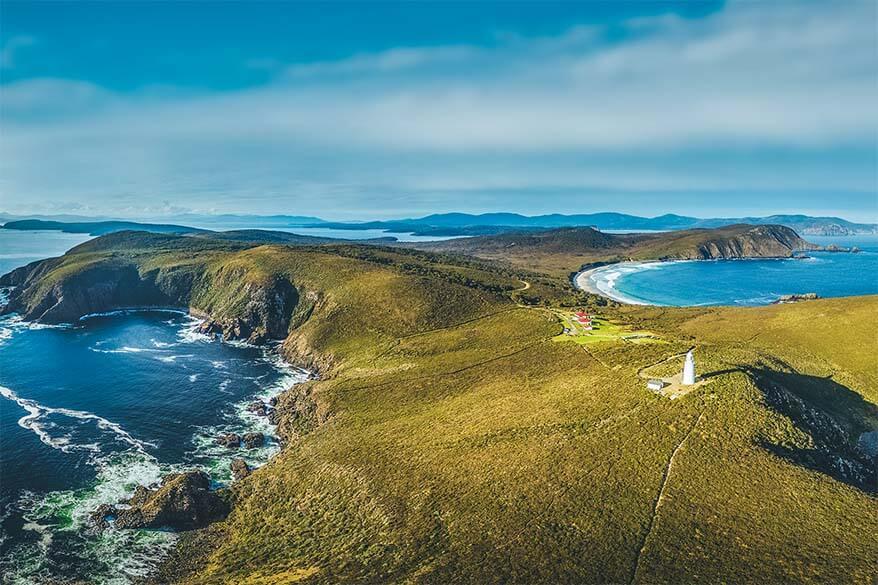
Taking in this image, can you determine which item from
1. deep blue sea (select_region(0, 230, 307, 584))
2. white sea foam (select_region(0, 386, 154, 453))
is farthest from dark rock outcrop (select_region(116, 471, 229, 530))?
white sea foam (select_region(0, 386, 154, 453))

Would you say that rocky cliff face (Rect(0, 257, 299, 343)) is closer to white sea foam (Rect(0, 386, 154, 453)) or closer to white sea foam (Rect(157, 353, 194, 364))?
white sea foam (Rect(157, 353, 194, 364))

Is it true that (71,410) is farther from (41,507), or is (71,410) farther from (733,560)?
(733,560)

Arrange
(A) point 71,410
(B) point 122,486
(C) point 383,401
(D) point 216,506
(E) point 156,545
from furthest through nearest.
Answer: (A) point 71,410
(C) point 383,401
(B) point 122,486
(D) point 216,506
(E) point 156,545

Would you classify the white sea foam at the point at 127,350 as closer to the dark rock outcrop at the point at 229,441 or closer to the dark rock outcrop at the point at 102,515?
the dark rock outcrop at the point at 229,441

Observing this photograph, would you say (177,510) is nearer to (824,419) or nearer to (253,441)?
(253,441)

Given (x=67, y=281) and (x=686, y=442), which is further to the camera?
(x=67, y=281)

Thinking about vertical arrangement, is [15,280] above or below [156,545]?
above

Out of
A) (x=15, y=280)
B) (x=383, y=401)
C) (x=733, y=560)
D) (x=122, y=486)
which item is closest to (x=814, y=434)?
(x=733, y=560)
